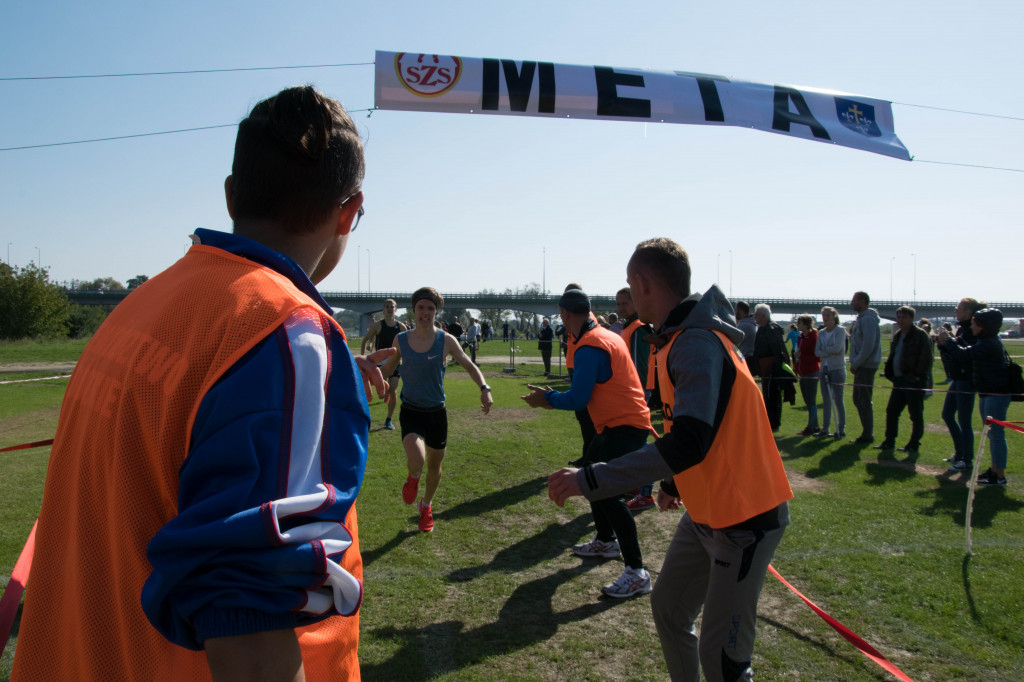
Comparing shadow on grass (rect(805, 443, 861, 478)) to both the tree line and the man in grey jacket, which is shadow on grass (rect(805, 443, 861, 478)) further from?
the tree line

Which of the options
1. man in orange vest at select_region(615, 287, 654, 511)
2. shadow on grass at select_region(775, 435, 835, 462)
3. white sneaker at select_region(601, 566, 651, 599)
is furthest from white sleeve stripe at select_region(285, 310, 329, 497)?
shadow on grass at select_region(775, 435, 835, 462)

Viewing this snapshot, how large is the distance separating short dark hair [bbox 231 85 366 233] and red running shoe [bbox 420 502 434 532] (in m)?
5.48

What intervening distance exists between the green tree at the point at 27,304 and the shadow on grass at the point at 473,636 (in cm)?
5641

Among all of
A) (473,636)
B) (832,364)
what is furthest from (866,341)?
(473,636)

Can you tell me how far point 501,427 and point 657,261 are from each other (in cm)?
951

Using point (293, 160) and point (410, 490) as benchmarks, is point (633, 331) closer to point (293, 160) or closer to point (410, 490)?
point (410, 490)

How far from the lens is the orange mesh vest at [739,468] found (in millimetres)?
2703

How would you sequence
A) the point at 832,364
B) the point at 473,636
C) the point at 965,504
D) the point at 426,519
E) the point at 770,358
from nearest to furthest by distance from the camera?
the point at 473,636
the point at 426,519
the point at 965,504
the point at 770,358
the point at 832,364

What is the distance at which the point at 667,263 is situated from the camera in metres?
3.09

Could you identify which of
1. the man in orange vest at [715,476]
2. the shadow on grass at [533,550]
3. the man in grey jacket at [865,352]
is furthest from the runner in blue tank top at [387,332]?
the man in orange vest at [715,476]

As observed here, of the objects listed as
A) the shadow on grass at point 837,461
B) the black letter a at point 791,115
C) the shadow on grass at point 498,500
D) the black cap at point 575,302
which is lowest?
the shadow on grass at point 837,461

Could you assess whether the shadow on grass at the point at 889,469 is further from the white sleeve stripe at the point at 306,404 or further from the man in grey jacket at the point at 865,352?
the white sleeve stripe at the point at 306,404

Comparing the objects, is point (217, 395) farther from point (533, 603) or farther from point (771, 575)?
point (771, 575)

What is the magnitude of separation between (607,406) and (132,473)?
15.0 ft
